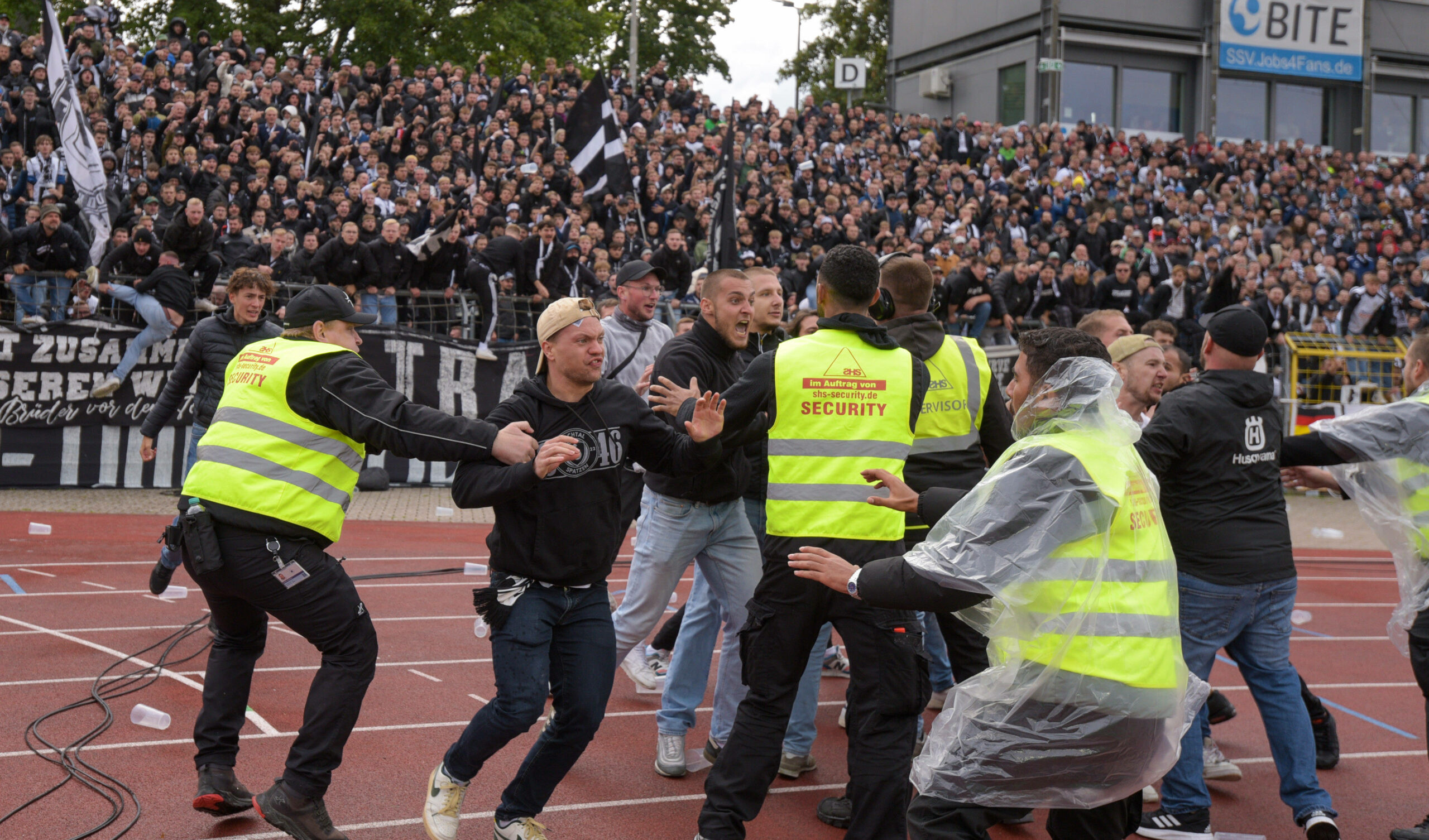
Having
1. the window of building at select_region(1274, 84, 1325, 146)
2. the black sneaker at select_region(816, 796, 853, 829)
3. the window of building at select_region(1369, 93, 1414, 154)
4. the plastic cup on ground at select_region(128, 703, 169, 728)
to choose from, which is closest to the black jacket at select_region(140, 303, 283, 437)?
the plastic cup on ground at select_region(128, 703, 169, 728)

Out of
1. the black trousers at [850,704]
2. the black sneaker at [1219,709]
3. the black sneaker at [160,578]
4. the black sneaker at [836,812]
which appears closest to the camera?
the black trousers at [850,704]

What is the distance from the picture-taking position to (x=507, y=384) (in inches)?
567

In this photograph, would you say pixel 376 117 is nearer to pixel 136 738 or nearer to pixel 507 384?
pixel 507 384

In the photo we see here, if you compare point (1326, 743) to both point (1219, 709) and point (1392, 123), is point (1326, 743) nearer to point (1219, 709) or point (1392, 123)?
point (1219, 709)

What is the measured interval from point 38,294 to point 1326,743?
1240 centimetres

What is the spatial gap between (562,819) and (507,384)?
9963 millimetres

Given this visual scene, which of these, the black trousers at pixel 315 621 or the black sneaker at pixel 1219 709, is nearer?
the black trousers at pixel 315 621

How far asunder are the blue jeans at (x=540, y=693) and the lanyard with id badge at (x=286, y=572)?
69cm

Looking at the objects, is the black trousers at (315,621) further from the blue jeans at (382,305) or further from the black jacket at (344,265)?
the blue jeans at (382,305)

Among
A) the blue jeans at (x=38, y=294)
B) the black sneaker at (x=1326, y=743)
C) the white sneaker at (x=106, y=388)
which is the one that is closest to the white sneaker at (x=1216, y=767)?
the black sneaker at (x=1326, y=743)

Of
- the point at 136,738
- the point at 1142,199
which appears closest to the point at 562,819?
the point at 136,738

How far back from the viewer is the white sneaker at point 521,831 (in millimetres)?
4230

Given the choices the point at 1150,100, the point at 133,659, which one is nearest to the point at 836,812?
the point at 133,659

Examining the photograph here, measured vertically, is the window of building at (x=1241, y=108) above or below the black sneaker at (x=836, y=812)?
above
